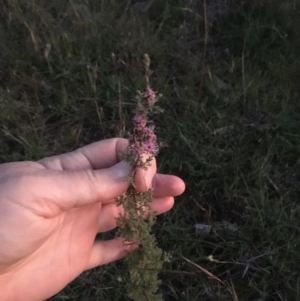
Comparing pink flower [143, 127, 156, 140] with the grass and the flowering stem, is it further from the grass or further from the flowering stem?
the grass

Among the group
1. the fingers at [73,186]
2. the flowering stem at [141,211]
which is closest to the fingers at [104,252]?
the flowering stem at [141,211]

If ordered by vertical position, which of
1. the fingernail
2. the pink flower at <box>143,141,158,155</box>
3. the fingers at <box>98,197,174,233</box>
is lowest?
the fingers at <box>98,197,174,233</box>

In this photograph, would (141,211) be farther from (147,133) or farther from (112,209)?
(112,209)

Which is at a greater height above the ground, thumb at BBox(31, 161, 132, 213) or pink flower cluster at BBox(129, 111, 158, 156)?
pink flower cluster at BBox(129, 111, 158, 156)

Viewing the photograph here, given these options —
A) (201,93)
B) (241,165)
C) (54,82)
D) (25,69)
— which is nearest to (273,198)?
(241,165)

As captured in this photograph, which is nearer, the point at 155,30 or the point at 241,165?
the point at 241,165

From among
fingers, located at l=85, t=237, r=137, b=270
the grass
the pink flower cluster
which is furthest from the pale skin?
the grass

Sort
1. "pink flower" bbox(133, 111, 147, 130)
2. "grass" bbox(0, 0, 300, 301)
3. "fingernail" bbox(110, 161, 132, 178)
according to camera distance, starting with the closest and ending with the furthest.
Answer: "pink flower" bbox(133, 111, 147, 130) < "fingernail" bbox(110, 161, 132, 178) < "grass" bbox(0, 0, 300, 301)

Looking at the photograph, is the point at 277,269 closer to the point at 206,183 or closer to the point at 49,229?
the point at 206,183

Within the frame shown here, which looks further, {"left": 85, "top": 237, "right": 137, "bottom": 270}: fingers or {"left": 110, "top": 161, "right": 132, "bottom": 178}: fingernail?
{"left": 85, "top": 237, "right": 137, "bottom": 270}: fingers
